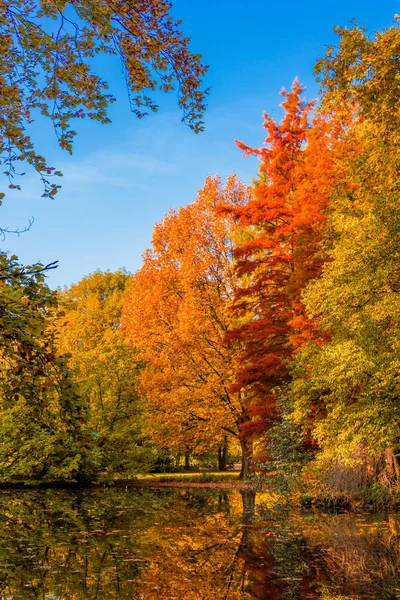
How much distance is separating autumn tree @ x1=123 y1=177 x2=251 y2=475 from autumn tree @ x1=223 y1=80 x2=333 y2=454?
2.37 m

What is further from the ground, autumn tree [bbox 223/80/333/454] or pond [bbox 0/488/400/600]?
autumn tree [bbox 223/80/333/454]

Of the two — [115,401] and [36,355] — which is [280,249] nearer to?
[115,401]

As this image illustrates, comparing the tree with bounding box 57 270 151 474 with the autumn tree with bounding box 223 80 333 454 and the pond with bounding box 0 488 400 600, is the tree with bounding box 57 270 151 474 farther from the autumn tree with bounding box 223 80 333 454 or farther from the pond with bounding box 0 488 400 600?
the pond with bounding box 0 488 400 600

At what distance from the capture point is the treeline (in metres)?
7.94

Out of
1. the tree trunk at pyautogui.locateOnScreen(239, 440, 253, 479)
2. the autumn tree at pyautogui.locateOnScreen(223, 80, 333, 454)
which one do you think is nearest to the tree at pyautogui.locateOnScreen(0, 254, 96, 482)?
the autumn tree at pyautogui.locateOnScreen(223, 80, 333, 454)

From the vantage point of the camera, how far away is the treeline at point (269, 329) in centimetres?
794

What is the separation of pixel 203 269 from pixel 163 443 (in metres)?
8.66

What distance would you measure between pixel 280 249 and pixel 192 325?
16.5 ft

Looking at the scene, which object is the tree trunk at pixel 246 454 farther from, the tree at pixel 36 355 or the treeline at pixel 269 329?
the tree at pixel 36 355

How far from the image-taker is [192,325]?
885 inches

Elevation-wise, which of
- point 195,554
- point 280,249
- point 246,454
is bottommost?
point 195,554

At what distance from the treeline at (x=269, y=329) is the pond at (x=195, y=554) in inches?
66.2

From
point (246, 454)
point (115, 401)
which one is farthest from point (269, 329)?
point (115, 401)

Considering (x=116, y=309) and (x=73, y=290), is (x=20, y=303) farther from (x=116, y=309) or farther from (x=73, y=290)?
(x=73, y=290)
